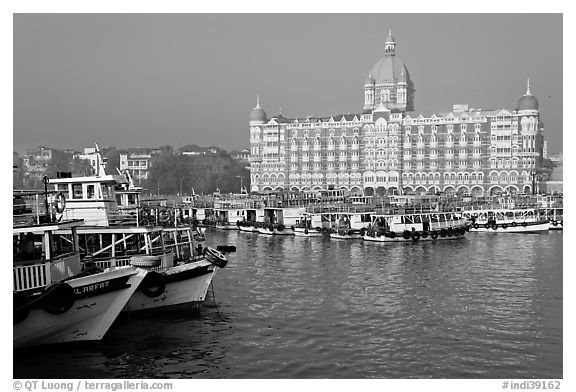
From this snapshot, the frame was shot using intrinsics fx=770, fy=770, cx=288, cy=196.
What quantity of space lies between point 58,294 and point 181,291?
594 centimetres

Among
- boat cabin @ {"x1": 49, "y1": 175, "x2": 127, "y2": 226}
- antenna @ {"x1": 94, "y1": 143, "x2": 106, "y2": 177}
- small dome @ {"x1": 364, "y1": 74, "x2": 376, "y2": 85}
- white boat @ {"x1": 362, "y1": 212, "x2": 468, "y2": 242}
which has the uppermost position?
small dome @ {"x1": 364, "y1": 74, "x2": 376, "y2": 85}

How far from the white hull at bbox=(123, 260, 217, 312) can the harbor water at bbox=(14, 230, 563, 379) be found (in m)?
0.42

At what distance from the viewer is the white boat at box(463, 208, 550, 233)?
179 feet

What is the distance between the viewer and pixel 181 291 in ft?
73.4

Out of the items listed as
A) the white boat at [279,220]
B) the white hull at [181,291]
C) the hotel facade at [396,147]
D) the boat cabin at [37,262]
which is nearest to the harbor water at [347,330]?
the white hull at [181,291]

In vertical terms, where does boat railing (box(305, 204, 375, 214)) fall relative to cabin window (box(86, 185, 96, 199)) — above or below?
below

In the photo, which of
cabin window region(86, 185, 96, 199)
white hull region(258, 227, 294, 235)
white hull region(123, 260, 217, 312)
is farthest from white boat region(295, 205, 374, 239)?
white hull region(123, 260, 217, 312)

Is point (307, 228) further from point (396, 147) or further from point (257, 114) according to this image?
point (257, 114)

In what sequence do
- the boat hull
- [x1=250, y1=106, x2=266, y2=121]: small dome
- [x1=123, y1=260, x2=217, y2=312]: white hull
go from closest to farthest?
[x1=123, y1=260, x2=217, y2=312]: white hull
the boat hull
[x1=250, y1=106, x2=266, y2=121]: small dome

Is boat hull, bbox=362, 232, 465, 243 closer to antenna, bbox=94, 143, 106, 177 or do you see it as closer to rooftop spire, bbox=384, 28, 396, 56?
antenna, bbox=94, 143, 106, 177

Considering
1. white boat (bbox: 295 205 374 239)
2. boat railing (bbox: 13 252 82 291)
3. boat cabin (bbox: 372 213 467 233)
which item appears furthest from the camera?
white boat (bbox: 295 205 374 239)

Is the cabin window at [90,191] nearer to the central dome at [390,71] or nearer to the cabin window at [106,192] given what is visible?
the cabin window at [106,192]

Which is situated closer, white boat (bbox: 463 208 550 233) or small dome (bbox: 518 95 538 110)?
white boat (bbox: 463 208 550 233)
